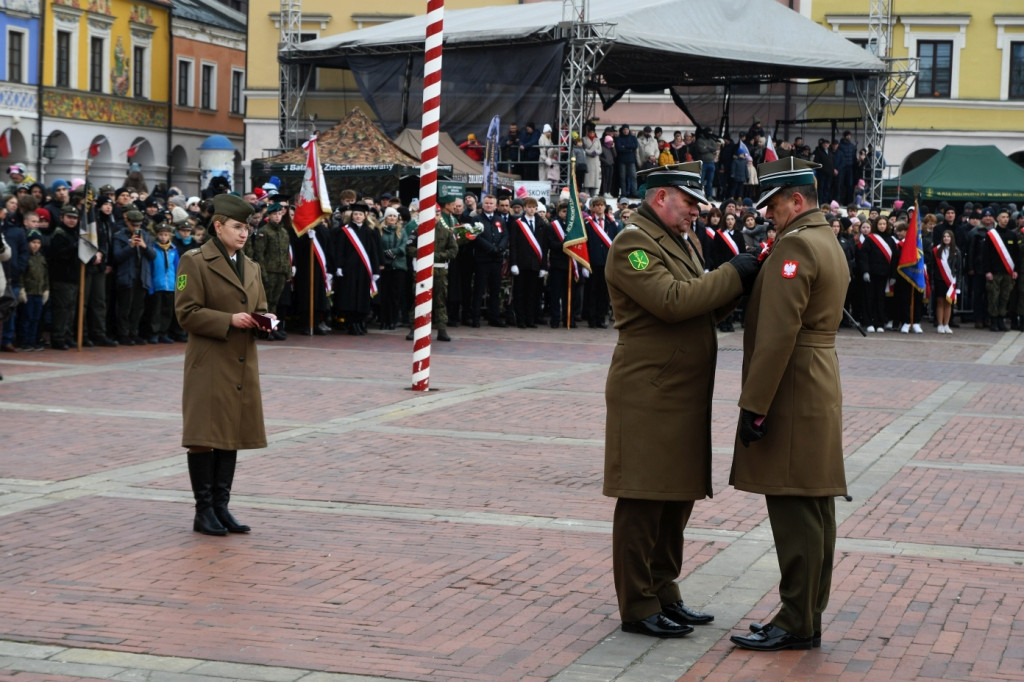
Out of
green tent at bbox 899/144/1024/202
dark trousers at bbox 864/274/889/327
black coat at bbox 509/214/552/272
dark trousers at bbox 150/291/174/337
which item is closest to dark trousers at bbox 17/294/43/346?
dark trousers at bbox 150/291/174/337

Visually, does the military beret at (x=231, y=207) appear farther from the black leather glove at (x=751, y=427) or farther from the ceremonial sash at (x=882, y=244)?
the ceremonial sash at (x=882, y=244)

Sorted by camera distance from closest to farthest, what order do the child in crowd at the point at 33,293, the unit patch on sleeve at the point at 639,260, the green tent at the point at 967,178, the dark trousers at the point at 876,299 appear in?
1. the unit patch on sleeve at the point at 639,260
2. the child in crowd at the point at 33,293
3. the dark trousers at the point at 876,299
4. the green tent at the point at 967,178

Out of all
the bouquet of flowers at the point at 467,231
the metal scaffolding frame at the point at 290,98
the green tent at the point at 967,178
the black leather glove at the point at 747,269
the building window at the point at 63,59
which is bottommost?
the black leather glove at the point at 747,269

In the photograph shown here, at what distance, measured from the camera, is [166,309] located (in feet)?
63.4

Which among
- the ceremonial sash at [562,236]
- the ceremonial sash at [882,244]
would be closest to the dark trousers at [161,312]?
the ceremonial sash at [562,236]

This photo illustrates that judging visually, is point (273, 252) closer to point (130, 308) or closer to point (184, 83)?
point (130, 308)

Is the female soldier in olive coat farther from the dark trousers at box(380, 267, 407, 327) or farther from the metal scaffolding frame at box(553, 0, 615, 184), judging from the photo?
the metal scaffolding frame at box(553, 0, 615, 184)

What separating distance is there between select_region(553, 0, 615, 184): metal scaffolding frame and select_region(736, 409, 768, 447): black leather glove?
25.3 m

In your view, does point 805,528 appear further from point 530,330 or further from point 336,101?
point 336,101

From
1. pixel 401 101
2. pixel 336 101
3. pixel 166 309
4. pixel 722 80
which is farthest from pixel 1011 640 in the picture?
pixel 336 101

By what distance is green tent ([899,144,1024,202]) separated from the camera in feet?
114

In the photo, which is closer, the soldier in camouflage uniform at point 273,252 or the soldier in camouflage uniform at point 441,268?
the soldier in camouflage uniform at point 273,252

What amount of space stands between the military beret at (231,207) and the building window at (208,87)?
184 ft

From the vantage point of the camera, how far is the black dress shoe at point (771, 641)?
6094 mm
